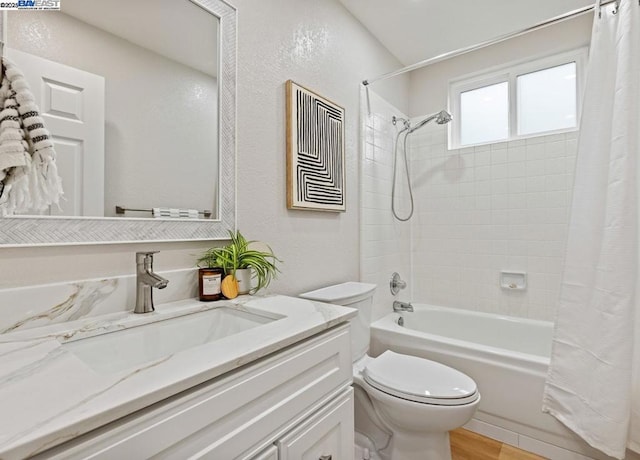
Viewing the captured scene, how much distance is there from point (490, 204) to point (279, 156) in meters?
1.70

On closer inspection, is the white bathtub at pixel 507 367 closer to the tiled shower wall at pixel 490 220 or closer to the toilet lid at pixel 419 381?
the tiled shower wall at pixel 490 220

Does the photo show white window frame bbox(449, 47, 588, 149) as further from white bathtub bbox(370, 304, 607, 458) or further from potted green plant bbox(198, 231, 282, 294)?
potted green plant bbox(198, 231, 282, 294)

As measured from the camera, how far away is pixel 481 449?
1705mm

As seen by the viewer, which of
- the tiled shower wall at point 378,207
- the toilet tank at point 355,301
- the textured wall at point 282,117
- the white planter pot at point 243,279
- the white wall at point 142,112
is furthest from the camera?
the tiled shower wall at point 378,207

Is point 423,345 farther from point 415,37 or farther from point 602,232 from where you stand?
point 415,37

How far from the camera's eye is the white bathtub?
161 centimetres

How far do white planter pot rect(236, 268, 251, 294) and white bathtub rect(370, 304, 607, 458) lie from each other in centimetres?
109

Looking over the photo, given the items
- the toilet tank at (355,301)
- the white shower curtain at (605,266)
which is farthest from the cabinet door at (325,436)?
the white shower curtain at (605,266)

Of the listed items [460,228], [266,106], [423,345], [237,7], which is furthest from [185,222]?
[460,228]

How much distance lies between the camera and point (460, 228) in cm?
259

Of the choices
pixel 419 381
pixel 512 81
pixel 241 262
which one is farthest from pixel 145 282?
pixel 512 81

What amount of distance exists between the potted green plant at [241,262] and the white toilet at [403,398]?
1.07ft

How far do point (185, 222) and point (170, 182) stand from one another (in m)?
0.15

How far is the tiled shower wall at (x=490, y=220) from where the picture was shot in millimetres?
2229
